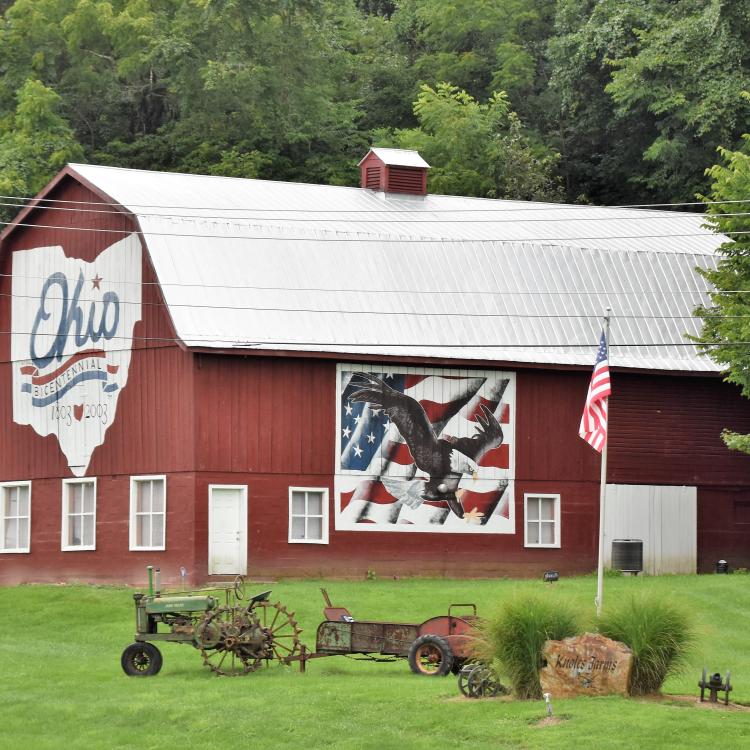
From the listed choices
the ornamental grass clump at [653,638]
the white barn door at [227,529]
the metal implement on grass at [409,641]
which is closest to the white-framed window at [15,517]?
the white barn door at [227,529]

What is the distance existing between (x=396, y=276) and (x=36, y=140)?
21028 millimetres

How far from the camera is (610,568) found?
120 ft

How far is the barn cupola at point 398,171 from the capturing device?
138 ft

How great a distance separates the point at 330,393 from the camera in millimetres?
34562

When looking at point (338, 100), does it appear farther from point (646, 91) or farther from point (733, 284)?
point (733, 284)

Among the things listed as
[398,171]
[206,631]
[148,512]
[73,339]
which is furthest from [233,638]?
[398,171]

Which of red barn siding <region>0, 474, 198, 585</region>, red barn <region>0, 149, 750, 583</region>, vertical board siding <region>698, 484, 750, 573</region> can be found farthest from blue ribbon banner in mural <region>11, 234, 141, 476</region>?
vertical board siding <region>698, 484, 750, 573</region>

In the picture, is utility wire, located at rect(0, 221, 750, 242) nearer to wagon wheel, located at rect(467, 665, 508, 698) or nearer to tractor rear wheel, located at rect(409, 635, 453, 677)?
tractor rear wheel, located at rect(409, 635, 453, 677)

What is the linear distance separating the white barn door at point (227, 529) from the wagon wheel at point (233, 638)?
1046 centimetres

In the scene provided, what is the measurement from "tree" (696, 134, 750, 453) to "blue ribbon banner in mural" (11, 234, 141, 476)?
12.1 m

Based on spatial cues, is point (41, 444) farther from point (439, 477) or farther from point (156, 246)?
point (439, 477)

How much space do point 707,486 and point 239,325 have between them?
1206 centimetres

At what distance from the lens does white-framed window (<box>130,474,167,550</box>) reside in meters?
33.9

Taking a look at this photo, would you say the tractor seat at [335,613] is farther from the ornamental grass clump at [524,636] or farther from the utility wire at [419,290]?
the utility wire at [419,290]
